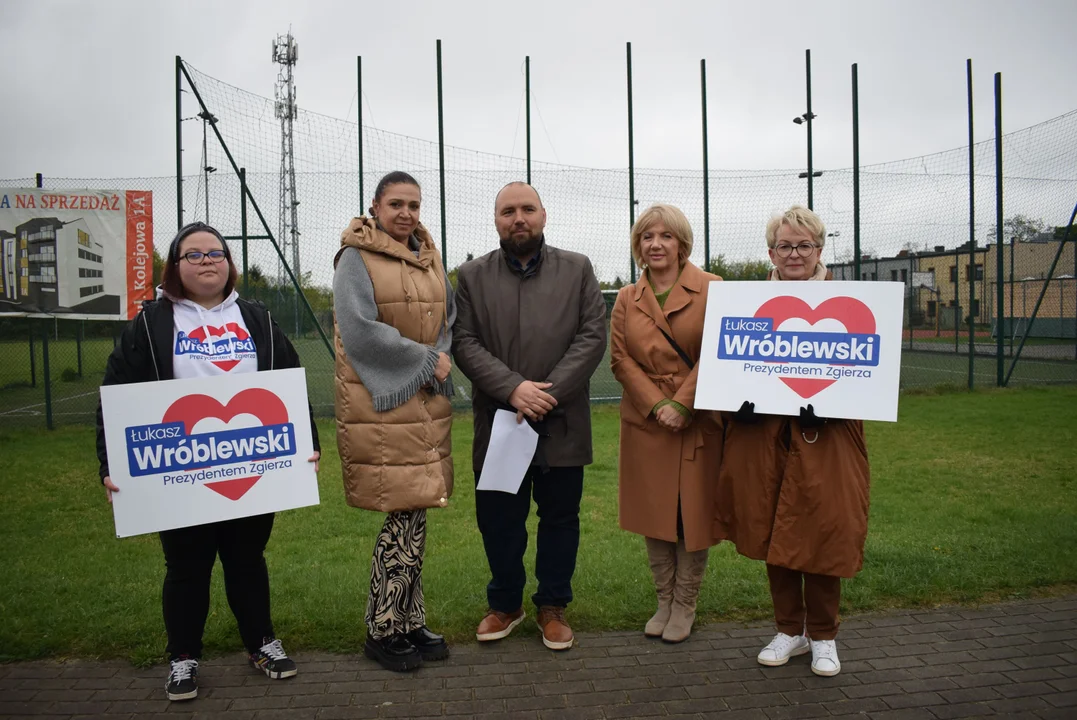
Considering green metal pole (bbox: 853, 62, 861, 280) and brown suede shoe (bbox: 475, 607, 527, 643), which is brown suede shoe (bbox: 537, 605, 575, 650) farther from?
green metal pole (bbox: 853, 62, 861, 280)

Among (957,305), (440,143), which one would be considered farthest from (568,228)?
(957,305)

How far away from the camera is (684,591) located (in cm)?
392

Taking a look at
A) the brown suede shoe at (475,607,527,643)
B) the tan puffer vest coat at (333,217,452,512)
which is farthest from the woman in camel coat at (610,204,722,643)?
the tan puffer vest coat at (333,217,452,512)

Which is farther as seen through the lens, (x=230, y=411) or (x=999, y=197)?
(x=999, y=197)

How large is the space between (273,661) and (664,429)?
80.9 inches

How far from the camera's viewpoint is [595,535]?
5.61m

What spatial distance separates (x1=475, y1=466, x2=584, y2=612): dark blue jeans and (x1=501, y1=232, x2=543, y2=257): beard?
3.48 ft

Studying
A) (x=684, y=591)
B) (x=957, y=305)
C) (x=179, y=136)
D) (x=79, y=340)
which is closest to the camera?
(x=684, y=591)

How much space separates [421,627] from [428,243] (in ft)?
5.91

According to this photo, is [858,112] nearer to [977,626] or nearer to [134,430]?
[977,626]

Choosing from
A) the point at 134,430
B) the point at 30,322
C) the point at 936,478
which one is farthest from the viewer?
the point at 30,322

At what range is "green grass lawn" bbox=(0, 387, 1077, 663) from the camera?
4016 millimetres

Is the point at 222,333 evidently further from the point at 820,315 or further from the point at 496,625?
the point at 820,315

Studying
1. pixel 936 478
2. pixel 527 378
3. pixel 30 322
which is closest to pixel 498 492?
pixel 527 378
